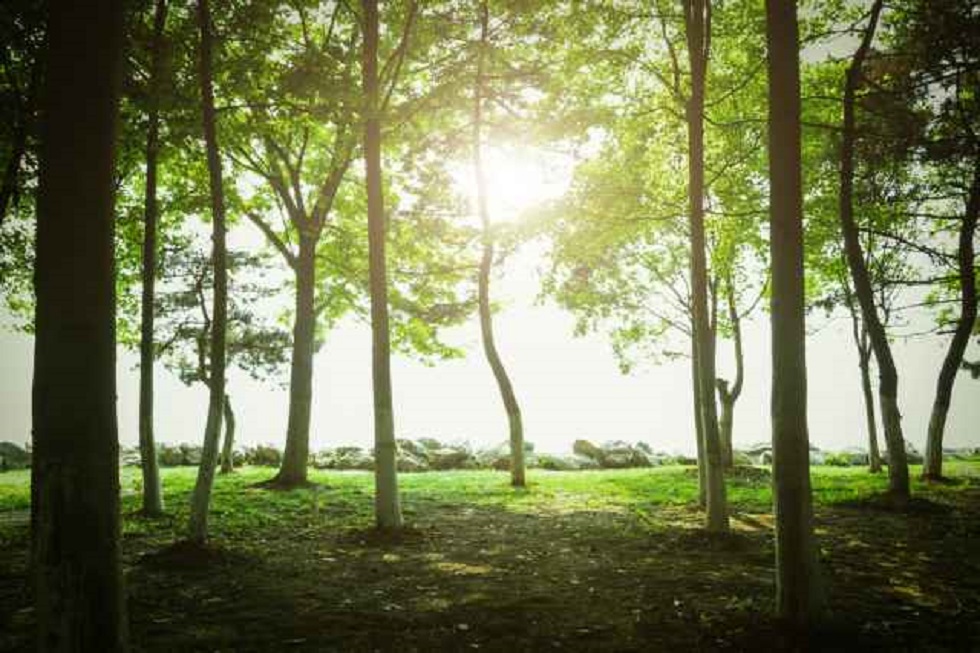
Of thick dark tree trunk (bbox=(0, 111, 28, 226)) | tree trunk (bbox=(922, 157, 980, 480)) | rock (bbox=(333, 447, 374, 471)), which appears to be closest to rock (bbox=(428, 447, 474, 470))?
rock (bbox=(333, 447, 374, 471))

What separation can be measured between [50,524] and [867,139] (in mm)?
15167

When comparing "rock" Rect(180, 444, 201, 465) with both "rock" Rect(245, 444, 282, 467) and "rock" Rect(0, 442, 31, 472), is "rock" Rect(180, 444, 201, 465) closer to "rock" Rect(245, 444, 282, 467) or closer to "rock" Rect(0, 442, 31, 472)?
"rock" Rect(245, 444, 282, 467)

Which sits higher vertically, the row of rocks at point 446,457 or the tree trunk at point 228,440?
the tree trunk at point 228,440

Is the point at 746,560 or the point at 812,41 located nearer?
the point at 746,560

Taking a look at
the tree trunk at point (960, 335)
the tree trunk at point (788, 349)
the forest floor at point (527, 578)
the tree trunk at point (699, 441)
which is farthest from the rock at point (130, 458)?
the tree trunk at point (960, 335)

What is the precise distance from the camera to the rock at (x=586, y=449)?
2680 centimetres

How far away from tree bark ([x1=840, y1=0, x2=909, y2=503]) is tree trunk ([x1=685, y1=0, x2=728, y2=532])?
14.9ft

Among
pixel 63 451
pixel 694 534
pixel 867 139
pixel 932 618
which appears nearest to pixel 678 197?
pixel 867 139

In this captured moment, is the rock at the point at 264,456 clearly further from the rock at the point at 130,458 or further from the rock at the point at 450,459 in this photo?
the rock at the point at 450,459

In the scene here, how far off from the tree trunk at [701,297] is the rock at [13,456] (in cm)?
2897

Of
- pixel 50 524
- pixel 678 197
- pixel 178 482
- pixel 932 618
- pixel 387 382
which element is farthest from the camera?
pixel 178 482

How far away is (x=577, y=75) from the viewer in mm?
12648

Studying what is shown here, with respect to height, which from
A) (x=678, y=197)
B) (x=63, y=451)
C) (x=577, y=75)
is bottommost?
(x=63, y=451)

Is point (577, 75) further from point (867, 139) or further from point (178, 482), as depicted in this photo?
point (178, 482)
